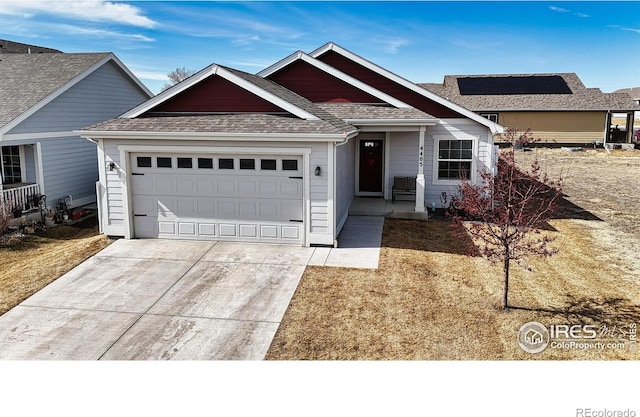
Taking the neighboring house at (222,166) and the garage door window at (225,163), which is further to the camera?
A: the garage door window at (225,163)

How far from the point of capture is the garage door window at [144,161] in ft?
40.1

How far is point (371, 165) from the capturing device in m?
17.3

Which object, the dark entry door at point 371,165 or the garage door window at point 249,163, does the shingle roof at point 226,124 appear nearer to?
the garage door window at point 249,163

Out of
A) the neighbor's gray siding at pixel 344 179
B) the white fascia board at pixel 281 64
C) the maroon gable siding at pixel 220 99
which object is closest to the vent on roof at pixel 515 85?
the neighbor's gray siding at pixel 344 179

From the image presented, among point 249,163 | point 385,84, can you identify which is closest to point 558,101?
point 385,84

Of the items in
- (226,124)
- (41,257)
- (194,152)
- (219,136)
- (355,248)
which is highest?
(226,124)

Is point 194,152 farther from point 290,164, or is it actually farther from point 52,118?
point 52,118

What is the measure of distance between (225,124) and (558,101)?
32.2 meters

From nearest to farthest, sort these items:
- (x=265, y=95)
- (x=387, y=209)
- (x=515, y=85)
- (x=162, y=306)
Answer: (x=162, y=306)
(x=265, y=95)
(x=387, y=209)
(x=515, y=85)

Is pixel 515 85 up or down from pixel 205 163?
up

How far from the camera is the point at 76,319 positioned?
8.07 metres

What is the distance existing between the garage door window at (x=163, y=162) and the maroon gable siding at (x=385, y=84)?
745cm

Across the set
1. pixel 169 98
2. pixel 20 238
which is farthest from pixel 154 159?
pixel 20 238

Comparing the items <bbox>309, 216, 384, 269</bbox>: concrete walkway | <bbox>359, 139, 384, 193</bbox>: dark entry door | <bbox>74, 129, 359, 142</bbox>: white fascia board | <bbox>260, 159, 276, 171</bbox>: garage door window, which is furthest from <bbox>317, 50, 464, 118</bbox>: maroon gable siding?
<bbox>260, 159, 276, 171</bbox>: garage door window
